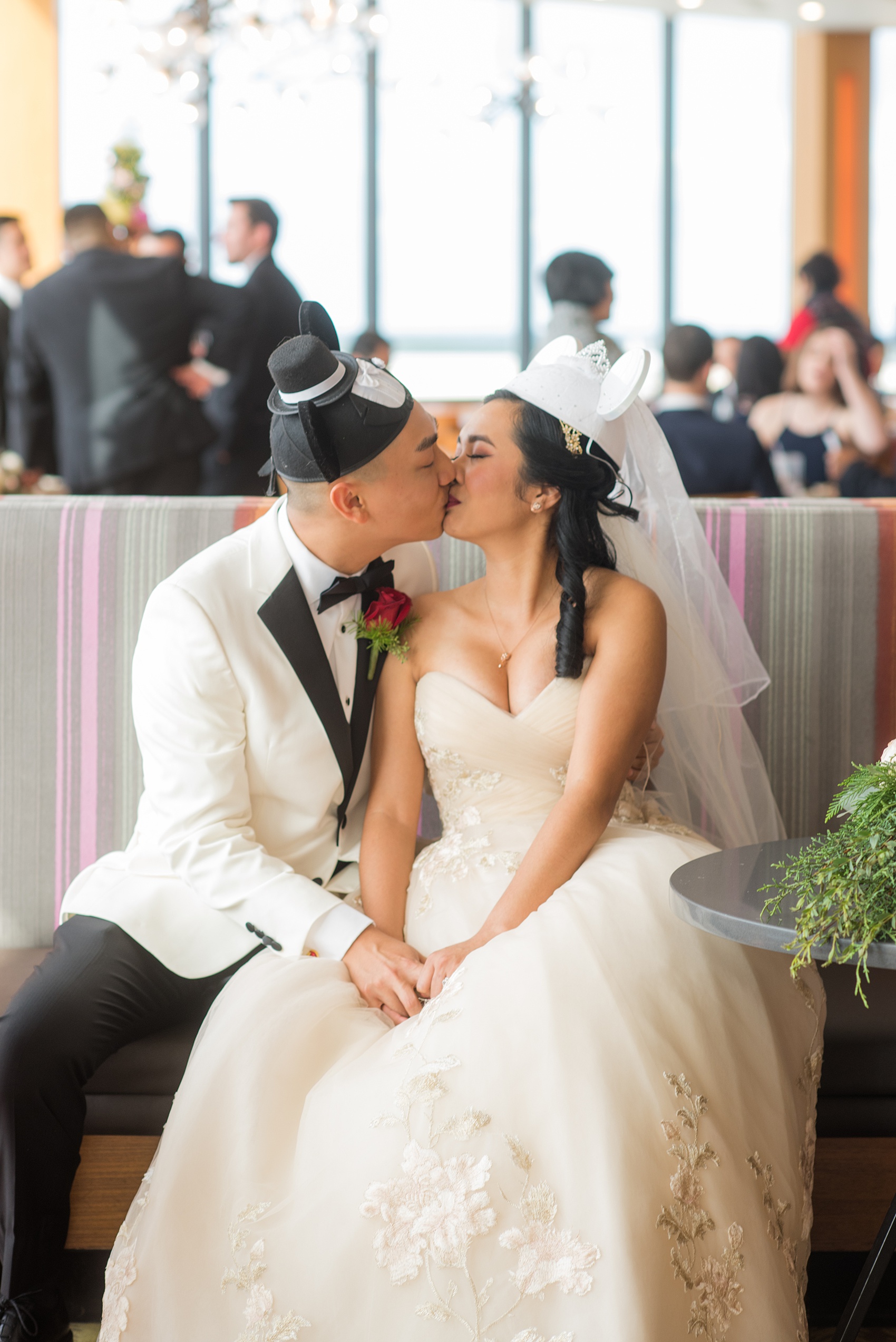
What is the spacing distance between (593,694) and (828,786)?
2.34 ft

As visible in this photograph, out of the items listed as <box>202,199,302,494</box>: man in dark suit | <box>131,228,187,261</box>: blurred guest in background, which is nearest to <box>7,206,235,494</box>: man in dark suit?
<box>202,199,302,494</box>: man in dark suit

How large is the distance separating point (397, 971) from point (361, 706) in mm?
481

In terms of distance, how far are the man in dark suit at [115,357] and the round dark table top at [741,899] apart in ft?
9.89

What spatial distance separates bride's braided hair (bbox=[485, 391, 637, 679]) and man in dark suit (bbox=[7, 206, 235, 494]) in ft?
7.93

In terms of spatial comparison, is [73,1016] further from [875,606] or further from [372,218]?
[372,218]

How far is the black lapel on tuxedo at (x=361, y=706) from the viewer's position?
2.04 m

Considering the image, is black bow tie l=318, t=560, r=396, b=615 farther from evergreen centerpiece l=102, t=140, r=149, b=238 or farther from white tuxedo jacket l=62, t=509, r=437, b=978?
evergreen centerpiece l=102, t=140, r=149, b=238

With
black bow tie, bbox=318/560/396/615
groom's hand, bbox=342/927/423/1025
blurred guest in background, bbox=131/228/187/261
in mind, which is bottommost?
groom's hand, bbox=342/927/423/1025

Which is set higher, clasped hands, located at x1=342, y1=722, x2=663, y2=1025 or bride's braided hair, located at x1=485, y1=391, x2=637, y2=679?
bride's braided hair, located at x1=485, y1=391, x2=637, y2=679

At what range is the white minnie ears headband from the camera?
194cm

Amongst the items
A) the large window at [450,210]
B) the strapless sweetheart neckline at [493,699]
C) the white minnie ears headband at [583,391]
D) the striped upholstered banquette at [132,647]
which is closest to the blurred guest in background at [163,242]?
the large window at [450,210]

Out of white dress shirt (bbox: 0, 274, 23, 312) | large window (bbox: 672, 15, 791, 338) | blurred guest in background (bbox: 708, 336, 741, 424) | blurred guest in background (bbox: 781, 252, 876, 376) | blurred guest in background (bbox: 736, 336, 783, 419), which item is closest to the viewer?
blurred guest in background (bbox: 781, 252, 876, 376)

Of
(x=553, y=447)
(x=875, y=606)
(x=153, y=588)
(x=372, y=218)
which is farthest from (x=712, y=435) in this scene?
(x=372, y=218)

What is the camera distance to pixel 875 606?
92.6 inches
